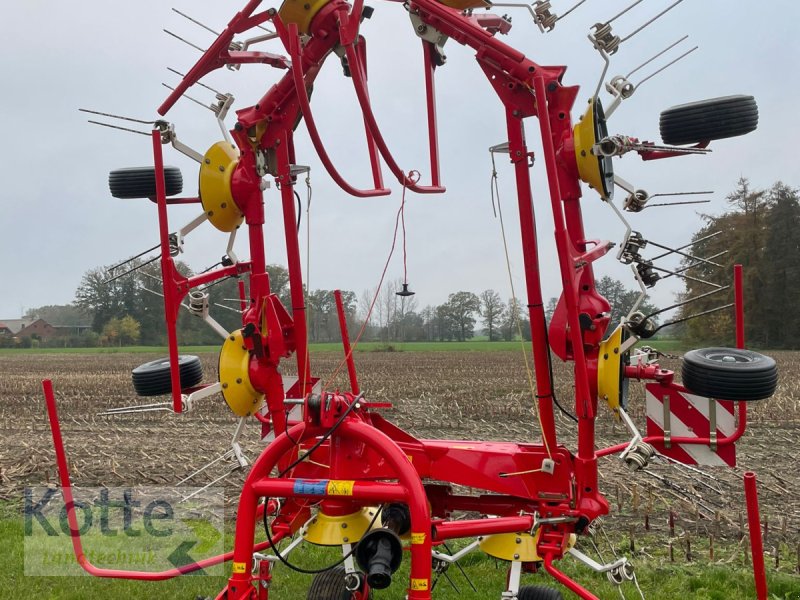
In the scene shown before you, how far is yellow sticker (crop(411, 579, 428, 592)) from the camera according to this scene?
3.28 meters

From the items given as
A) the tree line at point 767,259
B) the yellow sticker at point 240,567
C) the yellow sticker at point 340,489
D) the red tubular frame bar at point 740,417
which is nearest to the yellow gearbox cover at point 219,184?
the yellow sticker at point 340,489

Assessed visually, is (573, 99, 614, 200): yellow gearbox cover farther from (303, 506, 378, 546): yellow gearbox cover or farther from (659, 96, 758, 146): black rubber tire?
(303, 506, 378, 546): yellow gearbox cover

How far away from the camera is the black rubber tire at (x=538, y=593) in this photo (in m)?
4.17

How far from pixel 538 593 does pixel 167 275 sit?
302 cm

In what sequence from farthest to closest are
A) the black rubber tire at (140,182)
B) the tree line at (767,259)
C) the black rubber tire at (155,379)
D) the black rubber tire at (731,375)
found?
the tree line at (767,259) → the black rubber tire at (140,182) → the black rubber tire at (155,379) → the black rubber tire at (731,375)

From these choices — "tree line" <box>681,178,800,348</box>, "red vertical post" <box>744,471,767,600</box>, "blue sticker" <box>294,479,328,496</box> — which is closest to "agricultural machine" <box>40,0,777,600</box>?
"blue sticker" <box>294,479,328,496</box>

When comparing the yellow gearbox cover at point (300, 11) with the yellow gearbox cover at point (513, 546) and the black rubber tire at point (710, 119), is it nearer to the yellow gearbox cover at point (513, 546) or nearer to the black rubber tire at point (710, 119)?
the black rubber tire at point (710, 119)

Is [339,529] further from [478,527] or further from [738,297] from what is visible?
[738,297]

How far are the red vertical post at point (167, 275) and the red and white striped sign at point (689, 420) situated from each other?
300cm

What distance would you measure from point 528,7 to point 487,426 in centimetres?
932

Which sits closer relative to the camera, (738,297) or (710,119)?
(710,119)

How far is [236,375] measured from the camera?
491 cm

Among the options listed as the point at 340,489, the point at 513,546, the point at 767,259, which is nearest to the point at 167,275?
the point at 340,489

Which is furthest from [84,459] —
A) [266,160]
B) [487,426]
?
[266,160]
